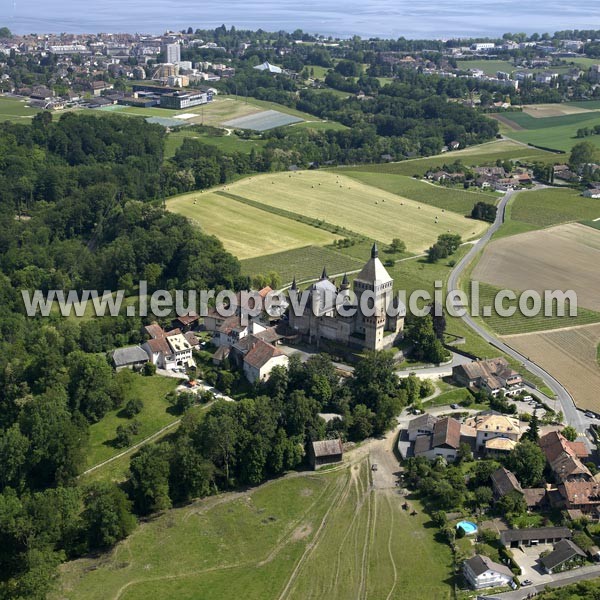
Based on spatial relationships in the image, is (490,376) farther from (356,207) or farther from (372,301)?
(356,207)

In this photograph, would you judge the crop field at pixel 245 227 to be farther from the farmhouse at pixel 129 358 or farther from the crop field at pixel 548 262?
the farmhouse at pixel 129 358

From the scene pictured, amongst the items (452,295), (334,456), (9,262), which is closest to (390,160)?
(452,295)

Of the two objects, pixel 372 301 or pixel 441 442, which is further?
pixel 372 301

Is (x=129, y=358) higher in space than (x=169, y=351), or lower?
lower

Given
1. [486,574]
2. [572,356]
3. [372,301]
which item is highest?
[372,301]

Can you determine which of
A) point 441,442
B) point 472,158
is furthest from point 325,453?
point 472,158

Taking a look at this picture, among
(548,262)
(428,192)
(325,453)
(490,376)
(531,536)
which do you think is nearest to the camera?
(531,536)
